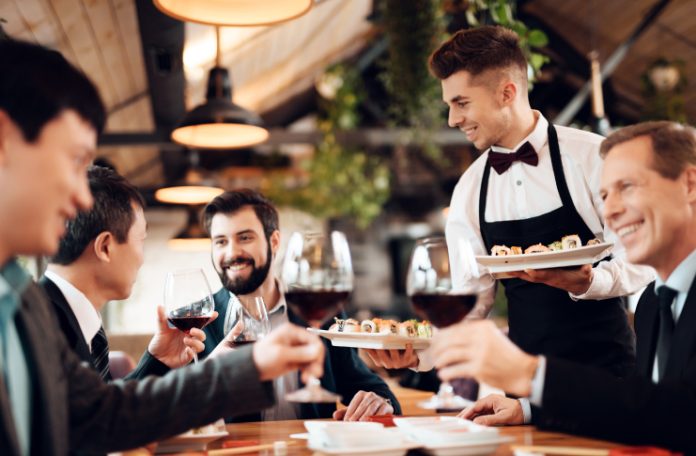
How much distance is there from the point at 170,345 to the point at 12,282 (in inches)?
31.6

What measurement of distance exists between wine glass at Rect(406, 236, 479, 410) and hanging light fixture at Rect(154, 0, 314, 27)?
1.29 metres

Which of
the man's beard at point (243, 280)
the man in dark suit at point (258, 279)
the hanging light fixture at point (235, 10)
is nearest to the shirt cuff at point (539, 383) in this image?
the man in dark suit at point (258, 279)

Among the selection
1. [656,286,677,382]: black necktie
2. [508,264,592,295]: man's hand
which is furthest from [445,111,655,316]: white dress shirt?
[656,286,677,382]: black necktie

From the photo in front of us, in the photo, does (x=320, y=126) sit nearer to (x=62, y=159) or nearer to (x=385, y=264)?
(x=385, y=264)

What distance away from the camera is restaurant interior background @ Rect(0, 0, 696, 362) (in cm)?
498

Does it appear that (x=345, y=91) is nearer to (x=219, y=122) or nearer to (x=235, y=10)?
(x=219, y=122)

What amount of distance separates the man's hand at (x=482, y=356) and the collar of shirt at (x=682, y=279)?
1.34ft

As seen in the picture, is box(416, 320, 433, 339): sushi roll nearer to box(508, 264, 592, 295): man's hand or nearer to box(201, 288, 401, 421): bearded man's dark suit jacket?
box(508, 264, 592, 295): man's hand

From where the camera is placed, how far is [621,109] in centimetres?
1013

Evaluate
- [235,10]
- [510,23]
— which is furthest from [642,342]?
[510,23]

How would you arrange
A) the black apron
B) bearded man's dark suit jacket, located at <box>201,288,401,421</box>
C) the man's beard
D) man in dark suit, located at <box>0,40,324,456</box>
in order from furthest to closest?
the man's beard, bearded man's dark suit jacket, located at <box>201,288,401,421</box>, the black apron, man in dark suit, located at <box>0,40,324,456</box>

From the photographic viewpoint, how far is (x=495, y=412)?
184 centimetres

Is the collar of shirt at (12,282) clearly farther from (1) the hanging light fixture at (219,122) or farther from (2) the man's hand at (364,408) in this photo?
(1) the hanging light fixture at (219,122)

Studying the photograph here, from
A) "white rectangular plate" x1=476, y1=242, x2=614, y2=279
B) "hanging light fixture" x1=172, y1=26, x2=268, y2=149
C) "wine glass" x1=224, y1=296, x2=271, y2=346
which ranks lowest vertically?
"wine glass" x1=224, y1=296, x2=271, y2=346
